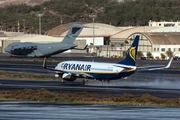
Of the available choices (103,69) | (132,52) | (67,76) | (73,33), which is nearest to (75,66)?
(67,76)

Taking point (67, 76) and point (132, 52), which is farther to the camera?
point (67, 76)

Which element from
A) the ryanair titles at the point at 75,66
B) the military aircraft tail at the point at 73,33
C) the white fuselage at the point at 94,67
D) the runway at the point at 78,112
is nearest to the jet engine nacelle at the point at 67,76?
the white fuselage at the point at 94,67

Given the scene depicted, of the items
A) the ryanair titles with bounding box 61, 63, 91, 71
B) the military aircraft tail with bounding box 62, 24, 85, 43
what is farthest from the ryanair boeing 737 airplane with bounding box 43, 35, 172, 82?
the military aircraft tail with bounding box 62, 24, 85, 43

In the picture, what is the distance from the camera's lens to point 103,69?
222ft

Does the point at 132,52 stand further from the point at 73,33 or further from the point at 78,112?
the point at 73,33

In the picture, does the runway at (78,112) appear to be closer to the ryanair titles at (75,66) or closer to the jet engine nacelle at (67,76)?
the jet engine nacelle at (67,76)

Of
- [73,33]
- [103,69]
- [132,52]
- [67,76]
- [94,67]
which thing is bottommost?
[67,76]

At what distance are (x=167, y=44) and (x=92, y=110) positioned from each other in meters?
128

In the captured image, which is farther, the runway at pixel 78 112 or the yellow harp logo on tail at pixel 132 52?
the yellow harp logo on tail at pixel 132 52

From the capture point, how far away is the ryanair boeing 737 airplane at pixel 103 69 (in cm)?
6512

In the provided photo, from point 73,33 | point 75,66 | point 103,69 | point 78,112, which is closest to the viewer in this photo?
point 78,112

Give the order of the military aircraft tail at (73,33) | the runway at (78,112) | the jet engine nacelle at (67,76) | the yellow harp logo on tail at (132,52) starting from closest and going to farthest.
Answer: the runway at (78,112) → the yellow harp logo on tail at (132,52) → the jet engine nacelle at (67,76) → the military aircraft tail at (73,33)

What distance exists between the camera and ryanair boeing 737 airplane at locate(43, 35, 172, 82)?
6512 cm

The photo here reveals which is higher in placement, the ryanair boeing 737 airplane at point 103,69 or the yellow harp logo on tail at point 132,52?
the yellow harp logo on tail at point 132,52
